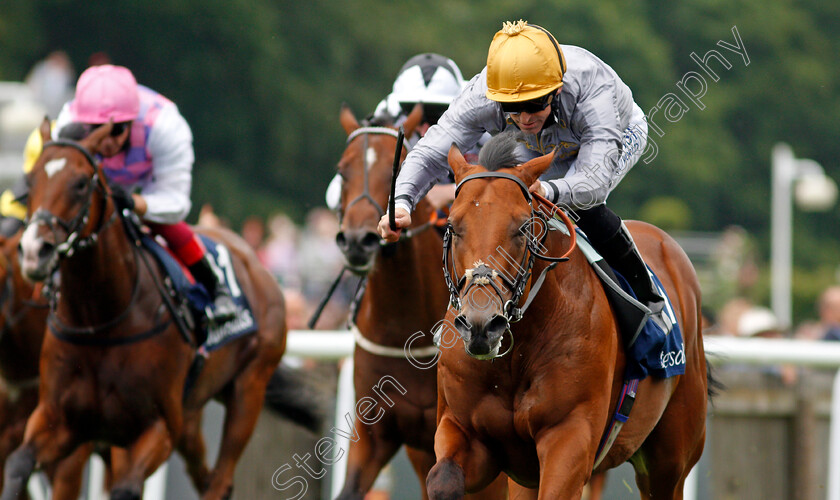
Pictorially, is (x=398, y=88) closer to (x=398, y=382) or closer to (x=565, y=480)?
(x=398, y=382)

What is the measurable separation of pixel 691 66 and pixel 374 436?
21.8m

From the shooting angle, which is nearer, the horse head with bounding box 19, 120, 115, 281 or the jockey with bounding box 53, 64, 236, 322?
the horse head with bounding box 19, 120, 115, 281

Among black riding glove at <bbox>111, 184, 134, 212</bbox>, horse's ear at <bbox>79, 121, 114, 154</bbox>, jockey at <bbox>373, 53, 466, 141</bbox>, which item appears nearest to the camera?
horse's ear at <bbox>79, 121, 114, 154</bbox>

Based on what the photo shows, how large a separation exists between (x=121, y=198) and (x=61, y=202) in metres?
0.53

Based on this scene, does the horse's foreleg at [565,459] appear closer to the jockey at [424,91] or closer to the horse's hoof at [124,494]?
the jockey at [424,91]

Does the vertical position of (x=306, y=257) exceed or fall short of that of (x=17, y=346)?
it falls short

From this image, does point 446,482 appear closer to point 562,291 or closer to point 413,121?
point 562,291

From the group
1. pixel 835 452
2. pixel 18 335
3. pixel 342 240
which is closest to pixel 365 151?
pixel 342 240

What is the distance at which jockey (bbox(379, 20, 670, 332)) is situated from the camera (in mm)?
4043

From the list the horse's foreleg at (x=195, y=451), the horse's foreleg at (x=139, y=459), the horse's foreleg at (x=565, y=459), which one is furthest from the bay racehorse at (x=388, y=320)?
the horse's foreleg at (x=195, y=451)

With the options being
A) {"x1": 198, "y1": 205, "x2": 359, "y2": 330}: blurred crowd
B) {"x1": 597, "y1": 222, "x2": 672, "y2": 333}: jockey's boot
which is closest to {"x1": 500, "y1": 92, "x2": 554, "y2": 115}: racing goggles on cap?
{"x1": 597, "y1": 222, "x2": 672, "y2": 333}: jockey's boot

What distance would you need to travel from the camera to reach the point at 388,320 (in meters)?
5.47

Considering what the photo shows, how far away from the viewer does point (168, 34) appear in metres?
21.7

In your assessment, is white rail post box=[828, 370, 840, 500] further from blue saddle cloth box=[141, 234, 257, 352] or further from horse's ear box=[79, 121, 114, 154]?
horse's ear box=[79, 121, 114, 154]
